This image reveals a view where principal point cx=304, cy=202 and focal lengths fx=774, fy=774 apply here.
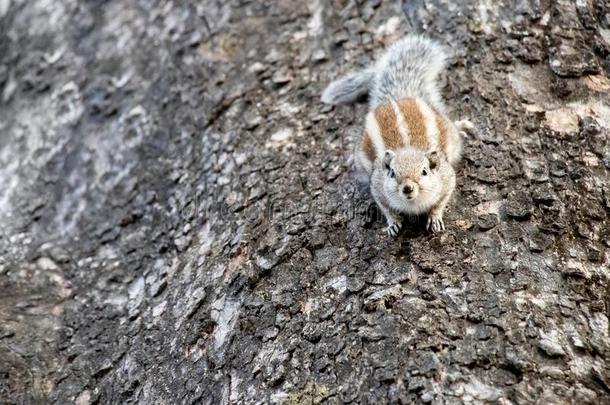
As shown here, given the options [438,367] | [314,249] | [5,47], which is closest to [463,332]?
[438,367]

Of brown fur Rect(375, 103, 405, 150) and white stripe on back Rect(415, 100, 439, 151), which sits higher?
brown fur Rect(375, 103, 405, 150)

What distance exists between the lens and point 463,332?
3.21 m

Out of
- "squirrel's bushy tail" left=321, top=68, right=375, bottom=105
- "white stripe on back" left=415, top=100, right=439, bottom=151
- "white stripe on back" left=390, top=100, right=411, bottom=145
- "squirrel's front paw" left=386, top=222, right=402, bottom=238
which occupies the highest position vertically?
"white stripe on back" left=390, top=100, right=411, bottom=145

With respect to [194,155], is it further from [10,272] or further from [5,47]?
[5,47]

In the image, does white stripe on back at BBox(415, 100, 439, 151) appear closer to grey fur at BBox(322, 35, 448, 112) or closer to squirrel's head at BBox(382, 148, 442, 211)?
squirrel's head at BBox(382, 148, 442, 211)

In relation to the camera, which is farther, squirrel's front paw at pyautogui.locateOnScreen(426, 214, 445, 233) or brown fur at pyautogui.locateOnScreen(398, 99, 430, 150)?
brown fur at pyautogui.locateOnScreen(398, 99, 430, 150)

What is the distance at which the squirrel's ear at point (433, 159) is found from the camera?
12.9 ft

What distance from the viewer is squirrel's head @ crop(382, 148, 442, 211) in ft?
12.6

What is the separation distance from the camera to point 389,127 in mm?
4145

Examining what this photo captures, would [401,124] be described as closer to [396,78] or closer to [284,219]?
[396,78]

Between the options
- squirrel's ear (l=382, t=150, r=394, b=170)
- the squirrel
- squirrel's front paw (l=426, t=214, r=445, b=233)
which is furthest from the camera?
squirrel's ear (l=382, t=150, r=394, b=170)

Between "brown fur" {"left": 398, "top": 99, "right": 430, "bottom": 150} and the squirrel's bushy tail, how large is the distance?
1.29 feet

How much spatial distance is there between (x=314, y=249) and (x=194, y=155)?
1.28 m

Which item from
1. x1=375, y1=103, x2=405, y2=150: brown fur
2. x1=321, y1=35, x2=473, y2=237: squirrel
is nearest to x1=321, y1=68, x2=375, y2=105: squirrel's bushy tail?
x1=321, y1=35, x2=473, y2=237: squirrel
